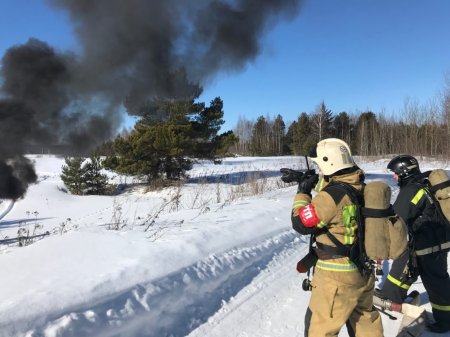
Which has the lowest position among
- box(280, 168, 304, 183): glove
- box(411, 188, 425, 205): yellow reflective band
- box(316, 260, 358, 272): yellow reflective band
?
box(316, 260, 358, 272): yellow reflective band

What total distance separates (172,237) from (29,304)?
259 cm

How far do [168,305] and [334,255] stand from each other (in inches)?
74.8

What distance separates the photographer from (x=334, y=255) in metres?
2.71

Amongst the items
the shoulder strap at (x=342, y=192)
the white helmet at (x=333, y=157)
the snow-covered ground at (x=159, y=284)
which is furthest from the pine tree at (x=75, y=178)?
the shoulder strap at (x=342, y=192)

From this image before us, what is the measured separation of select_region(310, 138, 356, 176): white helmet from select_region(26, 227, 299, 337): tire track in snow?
2.00 m

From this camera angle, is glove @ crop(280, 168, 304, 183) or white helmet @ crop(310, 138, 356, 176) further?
glove @ crop(280, 168, 304, 183)

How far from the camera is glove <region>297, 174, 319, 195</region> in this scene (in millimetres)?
2918

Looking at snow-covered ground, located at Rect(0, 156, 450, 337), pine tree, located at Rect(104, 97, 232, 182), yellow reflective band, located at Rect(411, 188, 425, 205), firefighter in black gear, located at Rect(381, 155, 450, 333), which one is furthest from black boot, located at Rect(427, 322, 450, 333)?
pine tree, located at Rect(104, 97, 232, 182)

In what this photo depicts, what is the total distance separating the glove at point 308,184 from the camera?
115 inches

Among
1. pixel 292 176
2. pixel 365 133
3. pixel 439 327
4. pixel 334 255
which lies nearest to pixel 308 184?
pixel 292 176

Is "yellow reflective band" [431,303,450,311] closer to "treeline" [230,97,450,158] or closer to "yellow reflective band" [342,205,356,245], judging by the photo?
"yellow reflective band" [342,205,356,245]

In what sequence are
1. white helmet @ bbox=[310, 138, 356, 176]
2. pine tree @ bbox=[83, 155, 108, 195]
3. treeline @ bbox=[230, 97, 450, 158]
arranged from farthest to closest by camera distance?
treeline @ bbox=[230, 97, 450, 158], pine tree @ bbox=[83, 155, 108, 195], white helmet @ bbox=[310, 138, 356, 176]

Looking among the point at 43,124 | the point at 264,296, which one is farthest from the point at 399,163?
the point at 43,124

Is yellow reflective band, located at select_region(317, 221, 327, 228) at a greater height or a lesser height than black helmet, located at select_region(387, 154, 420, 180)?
lesser
